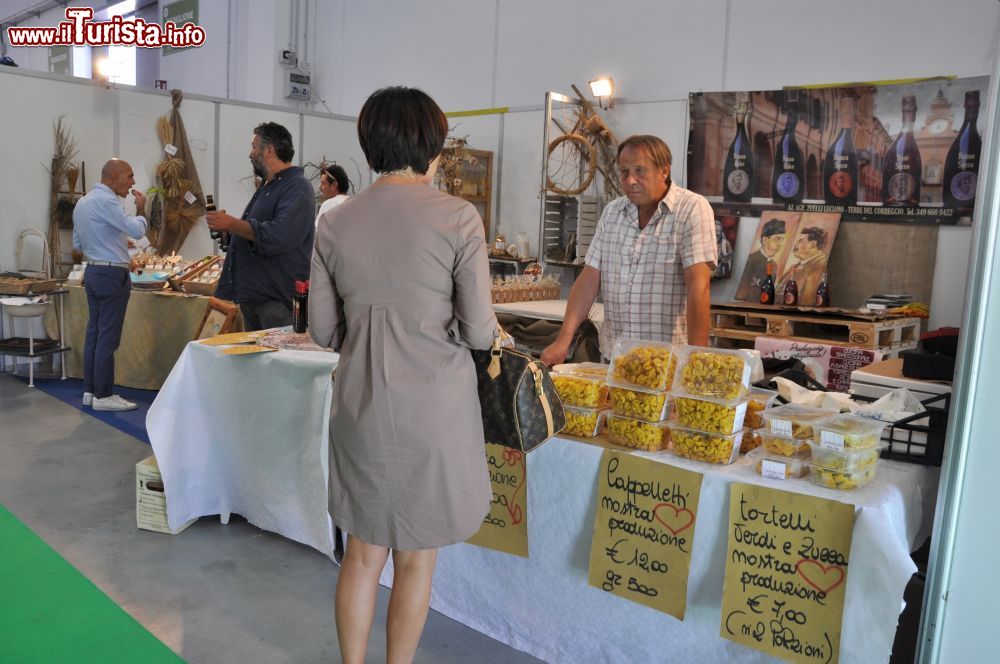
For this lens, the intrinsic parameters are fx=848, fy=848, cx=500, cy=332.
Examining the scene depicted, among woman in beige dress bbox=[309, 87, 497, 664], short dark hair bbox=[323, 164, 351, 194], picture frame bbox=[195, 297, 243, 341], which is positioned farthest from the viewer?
short dark hair bbox=[323, 164, 351, 194]

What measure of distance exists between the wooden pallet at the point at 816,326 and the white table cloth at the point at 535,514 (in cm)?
216

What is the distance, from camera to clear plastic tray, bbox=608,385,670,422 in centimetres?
216

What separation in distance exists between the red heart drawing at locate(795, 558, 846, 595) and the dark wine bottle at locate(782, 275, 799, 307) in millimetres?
3151

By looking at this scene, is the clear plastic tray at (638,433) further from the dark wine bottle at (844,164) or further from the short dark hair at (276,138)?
the dark wine bottle at (844,164)

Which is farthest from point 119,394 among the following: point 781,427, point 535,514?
point 781,427

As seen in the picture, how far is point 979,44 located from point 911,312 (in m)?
1.49

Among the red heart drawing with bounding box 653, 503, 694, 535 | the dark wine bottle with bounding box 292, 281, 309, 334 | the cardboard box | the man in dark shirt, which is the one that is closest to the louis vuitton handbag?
the red heart drawing with bounding box 653, 503, 694, 535

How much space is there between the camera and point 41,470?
436 centimetres

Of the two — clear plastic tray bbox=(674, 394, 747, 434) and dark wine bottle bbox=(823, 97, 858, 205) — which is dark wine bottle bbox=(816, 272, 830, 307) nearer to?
dark wine bottle bbox=(823, 97, 858, 205)

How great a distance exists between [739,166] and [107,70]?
16.4 ft

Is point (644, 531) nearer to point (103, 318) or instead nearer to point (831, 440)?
point (831, 440)

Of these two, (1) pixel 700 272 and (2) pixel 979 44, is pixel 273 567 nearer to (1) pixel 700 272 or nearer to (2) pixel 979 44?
(1) pixel 700 272

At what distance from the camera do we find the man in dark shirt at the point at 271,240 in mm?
4094

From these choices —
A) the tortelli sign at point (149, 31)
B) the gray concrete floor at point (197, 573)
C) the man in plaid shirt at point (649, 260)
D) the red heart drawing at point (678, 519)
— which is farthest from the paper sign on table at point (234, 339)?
the tortelli sign at point (149, 31)
